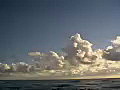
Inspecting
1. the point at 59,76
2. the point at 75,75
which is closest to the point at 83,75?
the point at 75,75

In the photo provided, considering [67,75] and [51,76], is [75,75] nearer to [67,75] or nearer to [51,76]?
[67,75]

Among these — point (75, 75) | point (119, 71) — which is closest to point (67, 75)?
point (75, 75)

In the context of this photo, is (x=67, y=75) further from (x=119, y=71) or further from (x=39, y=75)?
(x=119, y=71)

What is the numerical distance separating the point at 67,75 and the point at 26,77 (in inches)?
399

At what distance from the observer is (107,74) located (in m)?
41.2

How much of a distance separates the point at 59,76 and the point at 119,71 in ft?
37.1

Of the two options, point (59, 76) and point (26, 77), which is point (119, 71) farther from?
point (26, 77)

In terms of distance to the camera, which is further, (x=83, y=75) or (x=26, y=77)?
(x=26, y=77)

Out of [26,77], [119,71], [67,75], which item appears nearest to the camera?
[119,71]

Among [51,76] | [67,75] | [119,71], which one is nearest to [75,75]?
[67,75]

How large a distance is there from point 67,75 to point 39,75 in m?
5.82

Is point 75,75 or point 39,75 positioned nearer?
point 75,75

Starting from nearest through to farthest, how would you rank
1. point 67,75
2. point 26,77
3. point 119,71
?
1. point 119,71
2. point 67,75
3. point 26,77

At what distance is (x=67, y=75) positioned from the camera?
40344 millimetres
